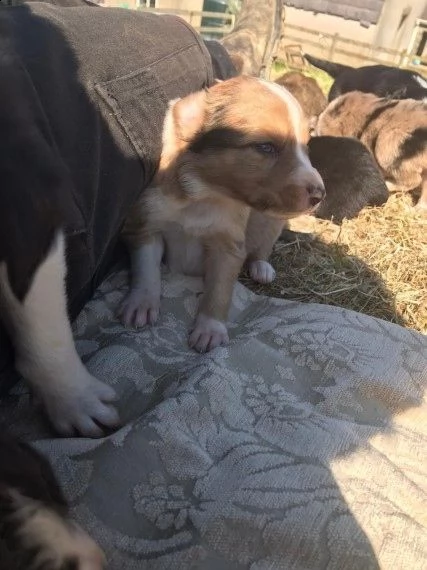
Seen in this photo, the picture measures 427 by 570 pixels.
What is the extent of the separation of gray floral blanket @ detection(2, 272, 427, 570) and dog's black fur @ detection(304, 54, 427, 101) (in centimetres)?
687

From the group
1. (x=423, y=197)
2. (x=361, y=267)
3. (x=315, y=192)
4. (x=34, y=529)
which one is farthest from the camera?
(x=423, y=197)

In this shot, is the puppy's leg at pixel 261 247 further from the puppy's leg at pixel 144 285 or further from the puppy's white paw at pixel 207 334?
the puppy's white paw at pixel 207 334

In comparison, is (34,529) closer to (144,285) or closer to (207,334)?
(207,334)

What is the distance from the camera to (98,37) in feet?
7.88

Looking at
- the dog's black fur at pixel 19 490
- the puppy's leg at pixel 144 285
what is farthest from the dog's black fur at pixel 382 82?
the dog's black fur at pixel 19 490

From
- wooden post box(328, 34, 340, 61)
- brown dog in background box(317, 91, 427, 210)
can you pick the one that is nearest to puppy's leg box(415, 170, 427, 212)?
brown dog in background box(317, 91, 427, 210)

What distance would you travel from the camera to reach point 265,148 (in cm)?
287

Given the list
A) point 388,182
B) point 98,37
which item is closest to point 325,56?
point 388,182

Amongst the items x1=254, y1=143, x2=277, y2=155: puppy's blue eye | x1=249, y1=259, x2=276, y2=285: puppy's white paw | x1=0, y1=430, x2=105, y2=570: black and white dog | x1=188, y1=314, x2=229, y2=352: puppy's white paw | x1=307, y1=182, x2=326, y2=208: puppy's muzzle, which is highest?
x1=254, y1=143, x2=277, y2=155: puppy's blue eye

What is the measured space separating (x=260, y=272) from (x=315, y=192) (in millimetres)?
1052

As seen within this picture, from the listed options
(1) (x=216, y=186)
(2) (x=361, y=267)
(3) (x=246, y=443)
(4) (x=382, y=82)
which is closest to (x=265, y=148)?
(1) (x=216, y=186)

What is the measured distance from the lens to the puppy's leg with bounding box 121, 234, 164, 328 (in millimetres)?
2662

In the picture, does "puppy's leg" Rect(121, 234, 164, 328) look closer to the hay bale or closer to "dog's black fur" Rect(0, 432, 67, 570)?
the hay bale

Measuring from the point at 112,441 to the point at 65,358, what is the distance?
31 cm
